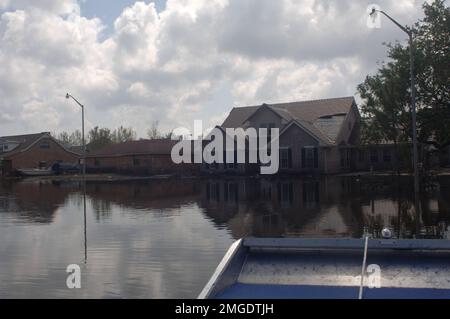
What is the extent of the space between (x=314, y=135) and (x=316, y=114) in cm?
1056

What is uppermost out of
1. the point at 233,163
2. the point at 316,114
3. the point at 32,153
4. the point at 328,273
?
the point at 316,114

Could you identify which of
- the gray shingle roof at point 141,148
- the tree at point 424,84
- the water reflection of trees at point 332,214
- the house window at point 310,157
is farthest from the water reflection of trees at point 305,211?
the gray shingle roof at point 141,148

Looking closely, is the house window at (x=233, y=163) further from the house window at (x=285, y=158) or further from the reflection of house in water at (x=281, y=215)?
the reflection of house in water at (x=281, y=215)

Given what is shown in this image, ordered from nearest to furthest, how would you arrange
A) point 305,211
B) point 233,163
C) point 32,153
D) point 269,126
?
point 305,211
point 233,163
point 269,126
point 32,153

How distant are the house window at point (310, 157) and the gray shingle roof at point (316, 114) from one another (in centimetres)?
135

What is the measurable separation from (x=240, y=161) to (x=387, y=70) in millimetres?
24727

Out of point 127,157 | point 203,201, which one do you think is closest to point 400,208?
point 203,201

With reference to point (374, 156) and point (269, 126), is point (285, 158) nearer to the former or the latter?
point (269, 126)

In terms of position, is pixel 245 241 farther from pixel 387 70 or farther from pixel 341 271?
pixel 387 70

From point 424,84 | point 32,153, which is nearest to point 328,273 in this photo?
point 424,84

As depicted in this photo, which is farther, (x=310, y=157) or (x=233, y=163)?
(x=233, y=163)

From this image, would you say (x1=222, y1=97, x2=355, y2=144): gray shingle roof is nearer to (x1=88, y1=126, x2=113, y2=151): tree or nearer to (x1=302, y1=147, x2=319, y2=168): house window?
(x1=302, y1=147, x2=319, y2=168): house window

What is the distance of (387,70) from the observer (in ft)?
103

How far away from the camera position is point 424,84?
29.1 metres
